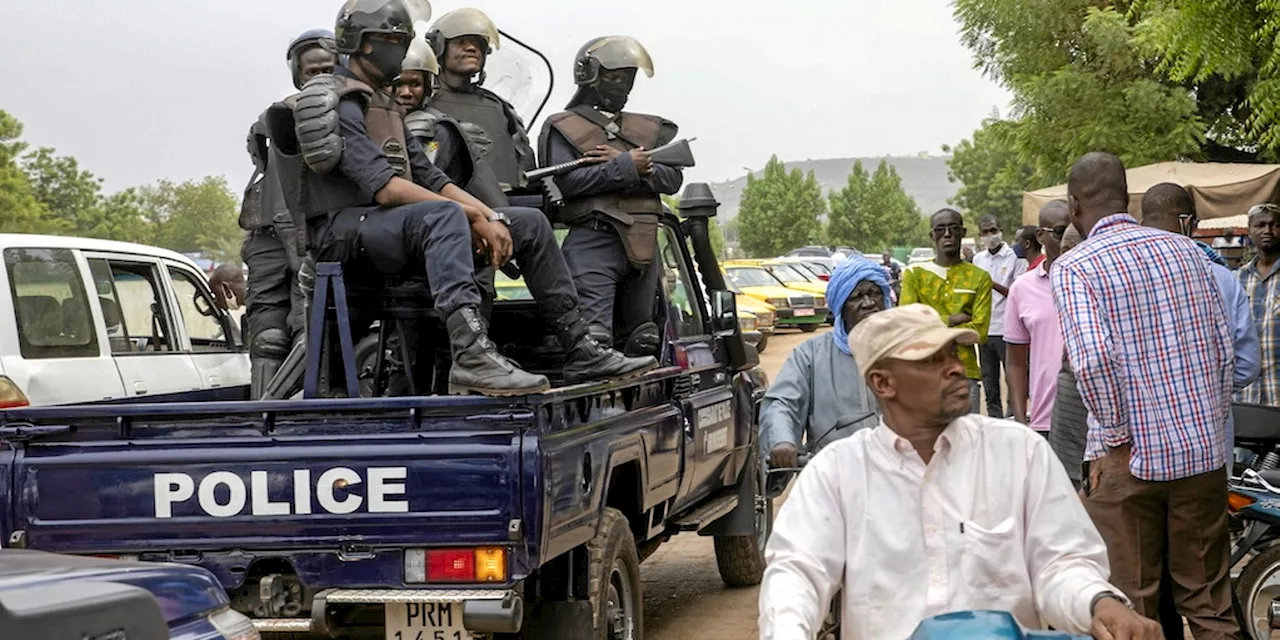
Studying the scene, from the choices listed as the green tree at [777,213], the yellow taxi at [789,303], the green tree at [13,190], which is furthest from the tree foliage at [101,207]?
the green tree at [777,213]

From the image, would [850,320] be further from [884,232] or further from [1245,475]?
[884,232]

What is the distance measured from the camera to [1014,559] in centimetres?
345

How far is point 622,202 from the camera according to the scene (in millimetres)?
7598

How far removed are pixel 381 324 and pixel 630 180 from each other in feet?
4.95

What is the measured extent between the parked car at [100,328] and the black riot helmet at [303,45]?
149 centimetres

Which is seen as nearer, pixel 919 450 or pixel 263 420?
pixel 919 450

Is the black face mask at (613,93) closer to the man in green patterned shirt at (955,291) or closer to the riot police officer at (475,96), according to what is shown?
the riot police officer at (475,96)

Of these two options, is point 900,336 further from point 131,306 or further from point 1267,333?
point 131,306

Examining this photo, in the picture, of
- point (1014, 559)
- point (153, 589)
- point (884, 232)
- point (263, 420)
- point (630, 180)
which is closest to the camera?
point (153, 589)

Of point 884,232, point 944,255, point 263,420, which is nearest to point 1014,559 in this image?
point 263,420

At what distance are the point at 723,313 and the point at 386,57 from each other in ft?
8.35

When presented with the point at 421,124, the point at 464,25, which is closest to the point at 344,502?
the point at 421,124

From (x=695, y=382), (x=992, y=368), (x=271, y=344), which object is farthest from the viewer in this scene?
(x=992, y=368)

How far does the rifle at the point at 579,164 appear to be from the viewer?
757cm
